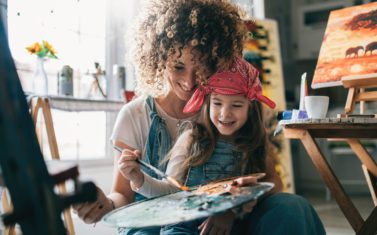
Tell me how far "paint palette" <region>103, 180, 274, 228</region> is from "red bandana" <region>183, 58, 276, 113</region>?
1.24 feet

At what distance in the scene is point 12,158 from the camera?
0.45 meters

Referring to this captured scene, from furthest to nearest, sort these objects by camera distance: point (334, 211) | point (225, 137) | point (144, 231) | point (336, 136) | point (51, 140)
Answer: point (334, 211)
point (51, 140)
point (336, 136)
point (225, 137)
point (144, 231)

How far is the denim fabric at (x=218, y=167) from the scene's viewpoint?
45.8 inches

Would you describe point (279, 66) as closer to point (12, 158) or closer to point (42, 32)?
point (42, 32)

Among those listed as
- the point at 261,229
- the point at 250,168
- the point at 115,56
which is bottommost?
the point at 261,229

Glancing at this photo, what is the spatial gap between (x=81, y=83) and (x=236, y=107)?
1714 mm

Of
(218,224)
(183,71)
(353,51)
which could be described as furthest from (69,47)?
(218,224)

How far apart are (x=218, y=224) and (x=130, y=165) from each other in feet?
0.86

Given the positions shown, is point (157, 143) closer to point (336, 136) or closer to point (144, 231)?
point (144, 231)

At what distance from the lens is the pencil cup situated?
1.67 m

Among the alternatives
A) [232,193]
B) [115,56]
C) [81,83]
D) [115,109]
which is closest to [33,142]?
[232,193]

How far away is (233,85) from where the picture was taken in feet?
3.74

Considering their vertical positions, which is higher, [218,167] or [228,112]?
Answer: [228,112]

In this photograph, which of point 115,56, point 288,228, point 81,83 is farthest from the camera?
point 115,56
